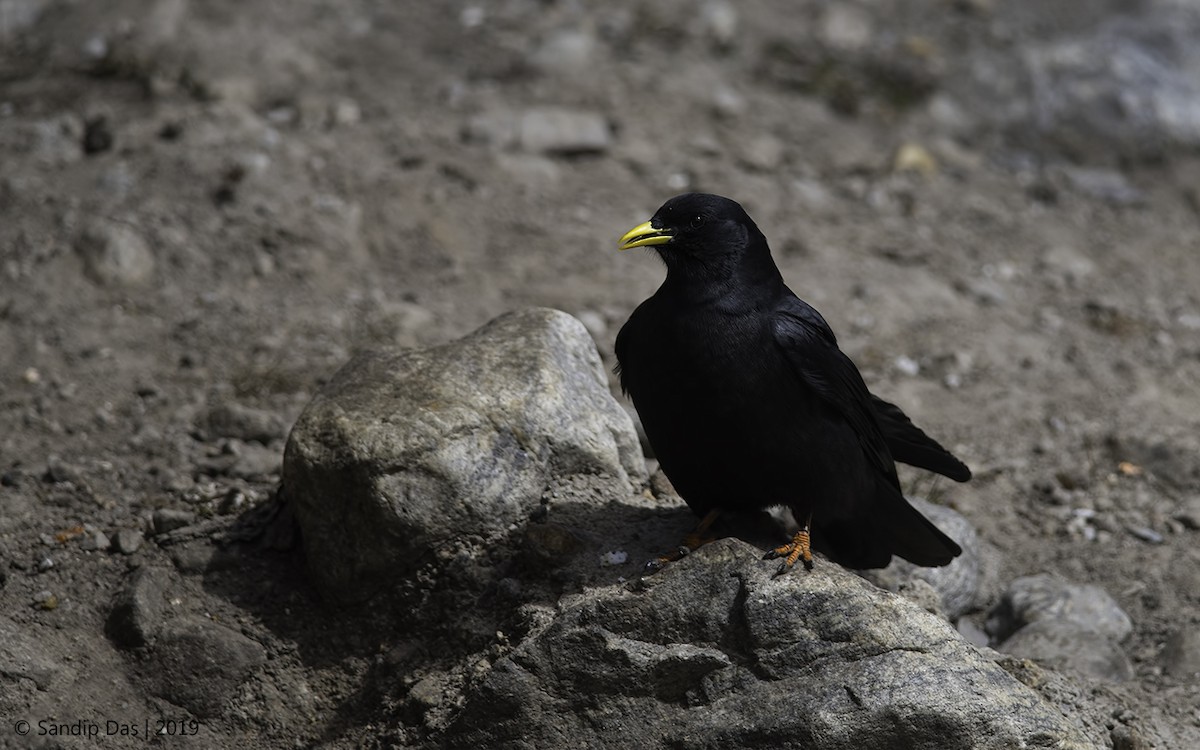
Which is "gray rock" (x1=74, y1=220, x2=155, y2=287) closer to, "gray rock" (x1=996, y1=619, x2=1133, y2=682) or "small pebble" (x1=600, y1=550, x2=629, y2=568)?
"small pebble" (x1=600, y1=550, x2=629, y2=568)

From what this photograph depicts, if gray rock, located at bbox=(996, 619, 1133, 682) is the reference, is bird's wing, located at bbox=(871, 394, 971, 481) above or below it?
above

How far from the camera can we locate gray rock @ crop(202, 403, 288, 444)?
625cm

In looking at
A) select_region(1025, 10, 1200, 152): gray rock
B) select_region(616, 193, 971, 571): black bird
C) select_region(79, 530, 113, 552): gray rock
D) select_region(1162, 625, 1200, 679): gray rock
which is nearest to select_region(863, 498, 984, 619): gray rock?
select_region(616, 193, 971, 571): black bird

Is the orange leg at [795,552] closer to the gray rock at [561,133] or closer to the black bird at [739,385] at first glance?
the black bird at [739,385]

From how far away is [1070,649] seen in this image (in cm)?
548

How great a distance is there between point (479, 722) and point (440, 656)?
15.9 inches

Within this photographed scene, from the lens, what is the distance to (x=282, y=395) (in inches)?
265

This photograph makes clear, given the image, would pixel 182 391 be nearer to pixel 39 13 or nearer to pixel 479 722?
pixel 479 722

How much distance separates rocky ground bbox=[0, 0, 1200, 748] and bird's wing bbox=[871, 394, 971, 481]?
818 millimetres

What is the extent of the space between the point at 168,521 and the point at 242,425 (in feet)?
2.85

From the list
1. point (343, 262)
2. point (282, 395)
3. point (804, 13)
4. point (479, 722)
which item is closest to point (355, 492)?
point (479, 722)

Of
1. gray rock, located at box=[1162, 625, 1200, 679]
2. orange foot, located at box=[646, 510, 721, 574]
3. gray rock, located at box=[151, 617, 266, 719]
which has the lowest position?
gray rock, located at box=[151, 617, 266, 719]

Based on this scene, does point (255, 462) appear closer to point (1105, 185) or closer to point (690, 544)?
point (690, 544)

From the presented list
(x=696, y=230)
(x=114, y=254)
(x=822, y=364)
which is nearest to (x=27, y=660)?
(x=696, y=230)
